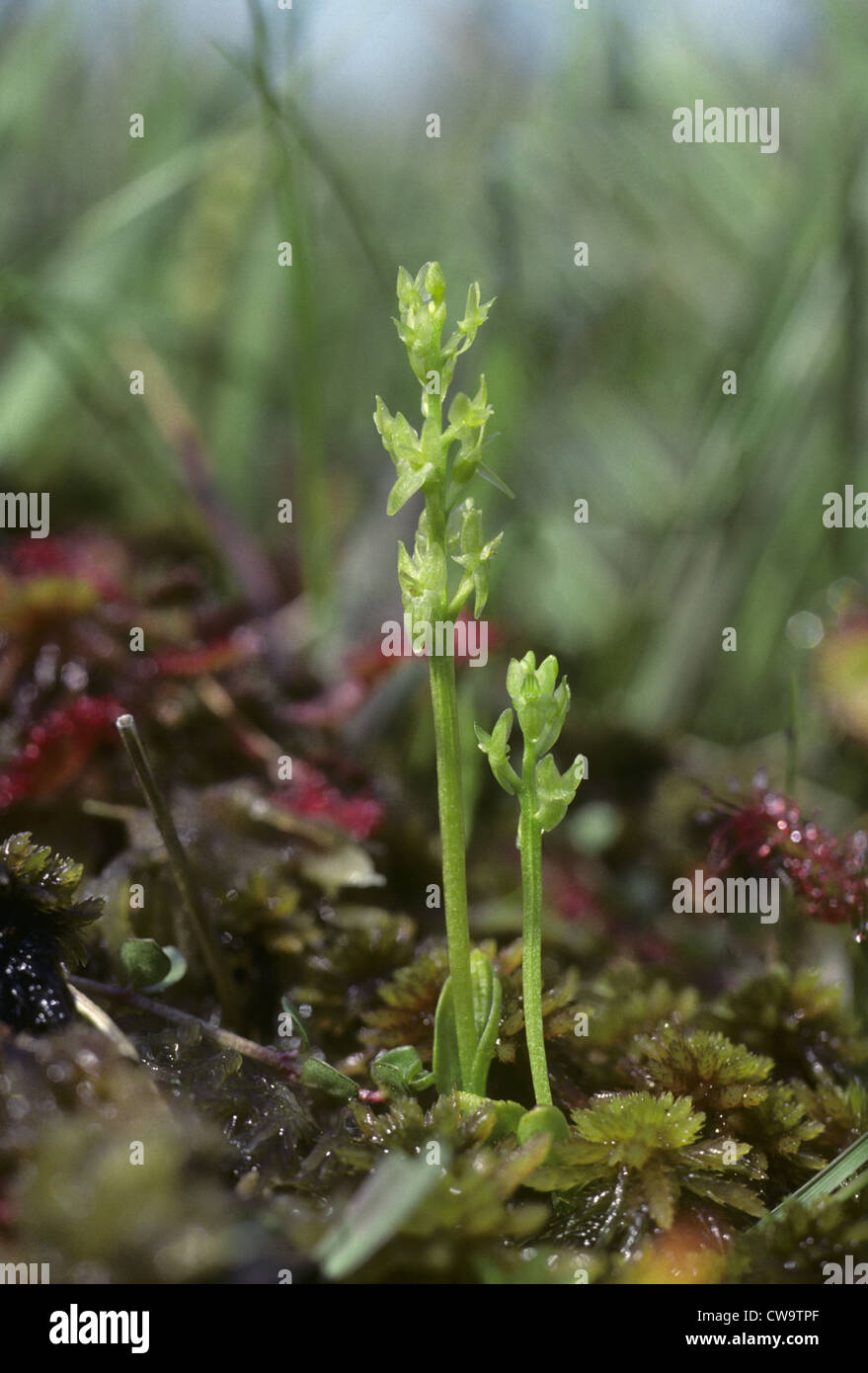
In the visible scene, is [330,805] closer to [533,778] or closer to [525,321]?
[533,778]

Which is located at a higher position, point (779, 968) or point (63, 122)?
point (63, 122)

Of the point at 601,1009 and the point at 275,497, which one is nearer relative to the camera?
the point at 601,1009

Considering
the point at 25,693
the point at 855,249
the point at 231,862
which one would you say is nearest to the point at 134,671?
the point at 25,693

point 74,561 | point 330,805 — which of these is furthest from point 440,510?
point 74,561

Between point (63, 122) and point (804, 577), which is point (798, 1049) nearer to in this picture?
point (804, 577)

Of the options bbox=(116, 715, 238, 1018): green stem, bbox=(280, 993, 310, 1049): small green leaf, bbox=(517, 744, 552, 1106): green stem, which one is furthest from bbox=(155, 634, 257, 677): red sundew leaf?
bbox=(517, 744, 552, 1106): green stem

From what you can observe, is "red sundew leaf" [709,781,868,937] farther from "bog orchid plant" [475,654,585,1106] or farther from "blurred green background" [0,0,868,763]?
"blurred green background" [0,0,868,763]
